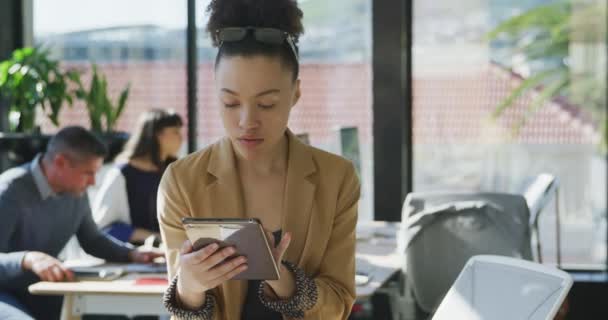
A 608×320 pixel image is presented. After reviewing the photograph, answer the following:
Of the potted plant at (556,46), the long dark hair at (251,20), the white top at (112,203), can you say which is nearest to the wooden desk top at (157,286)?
the white top at (112,203)

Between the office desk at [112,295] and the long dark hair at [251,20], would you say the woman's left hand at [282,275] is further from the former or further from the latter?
the office desk at [112,295]

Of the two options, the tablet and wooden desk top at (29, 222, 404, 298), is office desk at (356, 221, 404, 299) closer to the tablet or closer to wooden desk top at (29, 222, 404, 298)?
wooden desk top at (29, 222, 404, 298)

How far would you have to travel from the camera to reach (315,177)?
5.98 feet

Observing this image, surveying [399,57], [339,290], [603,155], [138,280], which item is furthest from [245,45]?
[603,155]

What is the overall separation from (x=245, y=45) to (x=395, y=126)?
4816 millimetres

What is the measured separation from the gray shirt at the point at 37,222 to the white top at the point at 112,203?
1.02 meters

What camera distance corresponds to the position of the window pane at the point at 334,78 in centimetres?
650

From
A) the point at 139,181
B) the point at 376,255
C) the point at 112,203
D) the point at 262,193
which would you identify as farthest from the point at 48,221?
the point at 262,193

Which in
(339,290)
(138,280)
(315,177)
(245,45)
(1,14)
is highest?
(1,14)

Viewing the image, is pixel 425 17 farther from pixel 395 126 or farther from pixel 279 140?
pixel 279 140

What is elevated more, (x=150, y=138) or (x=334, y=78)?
(x=334, y=78)

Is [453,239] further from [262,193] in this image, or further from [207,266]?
[207,266]

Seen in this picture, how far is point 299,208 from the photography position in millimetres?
1794

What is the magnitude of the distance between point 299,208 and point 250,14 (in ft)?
1.24
